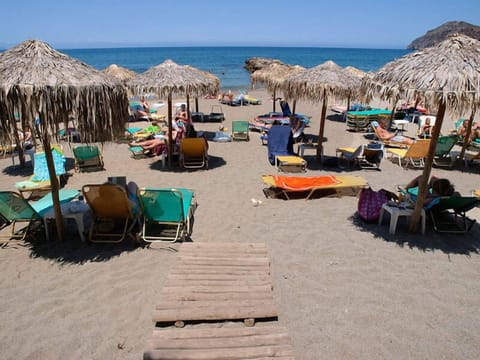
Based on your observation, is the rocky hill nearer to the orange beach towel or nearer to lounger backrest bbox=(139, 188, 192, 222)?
the orange beach towel

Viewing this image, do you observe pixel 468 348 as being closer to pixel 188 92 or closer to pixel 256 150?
pixel 188 92

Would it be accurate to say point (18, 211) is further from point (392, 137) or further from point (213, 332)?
point (392, 137)

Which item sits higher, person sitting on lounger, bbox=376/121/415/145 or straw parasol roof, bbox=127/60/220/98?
straw parasol roof, bbox=127/60/220/98

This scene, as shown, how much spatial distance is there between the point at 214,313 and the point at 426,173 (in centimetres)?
331

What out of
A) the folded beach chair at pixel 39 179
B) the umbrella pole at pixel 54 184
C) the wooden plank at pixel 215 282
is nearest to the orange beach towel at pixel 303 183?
the wooden plank at pixel 215 282

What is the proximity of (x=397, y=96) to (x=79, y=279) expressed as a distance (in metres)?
4.51

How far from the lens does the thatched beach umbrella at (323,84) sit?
755 centimetres

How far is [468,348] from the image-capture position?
112 inches

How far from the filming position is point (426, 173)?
14.5 feet

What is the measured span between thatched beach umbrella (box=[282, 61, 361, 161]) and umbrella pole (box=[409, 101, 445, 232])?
134 inches

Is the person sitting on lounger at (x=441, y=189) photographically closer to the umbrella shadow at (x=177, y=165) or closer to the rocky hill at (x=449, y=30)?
the umbrella shadow at (x=177, y=165)

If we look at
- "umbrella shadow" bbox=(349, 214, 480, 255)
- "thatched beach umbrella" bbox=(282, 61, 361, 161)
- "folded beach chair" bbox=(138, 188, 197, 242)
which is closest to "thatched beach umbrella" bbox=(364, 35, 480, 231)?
"umbrella shadow" bbox=(349, 214, 480, 255)

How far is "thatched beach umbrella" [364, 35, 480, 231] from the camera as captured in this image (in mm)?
3941

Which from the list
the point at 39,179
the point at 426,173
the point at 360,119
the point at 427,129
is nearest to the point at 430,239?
the point at 426,173
